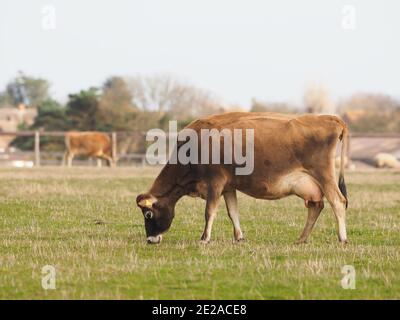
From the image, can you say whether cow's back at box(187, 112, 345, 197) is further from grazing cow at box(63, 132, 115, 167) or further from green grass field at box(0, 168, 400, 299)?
grazing cow at box(63, 132, 115, 167)

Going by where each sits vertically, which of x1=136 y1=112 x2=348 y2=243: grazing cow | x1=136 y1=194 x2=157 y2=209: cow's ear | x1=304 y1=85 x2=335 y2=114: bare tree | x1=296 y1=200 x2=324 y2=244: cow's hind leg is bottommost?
x1=304 y1=85 x2=335 y2=114: bare tree

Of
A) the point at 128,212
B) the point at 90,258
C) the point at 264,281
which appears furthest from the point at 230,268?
the point at 128,212

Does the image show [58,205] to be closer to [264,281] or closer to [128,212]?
[128,212]

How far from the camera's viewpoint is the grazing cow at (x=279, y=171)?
12.7m

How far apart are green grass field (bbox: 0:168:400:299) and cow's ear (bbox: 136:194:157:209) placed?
0.53m

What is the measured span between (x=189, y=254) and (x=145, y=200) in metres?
2.03

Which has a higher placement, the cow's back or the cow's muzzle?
the cow's back

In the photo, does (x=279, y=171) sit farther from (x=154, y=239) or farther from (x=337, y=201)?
(x=154, y=239)

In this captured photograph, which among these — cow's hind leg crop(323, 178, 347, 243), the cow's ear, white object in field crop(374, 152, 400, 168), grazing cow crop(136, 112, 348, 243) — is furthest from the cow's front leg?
white object in field crop(374, 152, 400, 168)

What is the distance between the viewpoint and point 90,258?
1077cm

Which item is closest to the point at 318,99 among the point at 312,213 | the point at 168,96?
the point at 168,96

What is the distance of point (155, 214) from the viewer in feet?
43.1

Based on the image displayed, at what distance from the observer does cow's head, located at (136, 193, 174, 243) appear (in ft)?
42.5
